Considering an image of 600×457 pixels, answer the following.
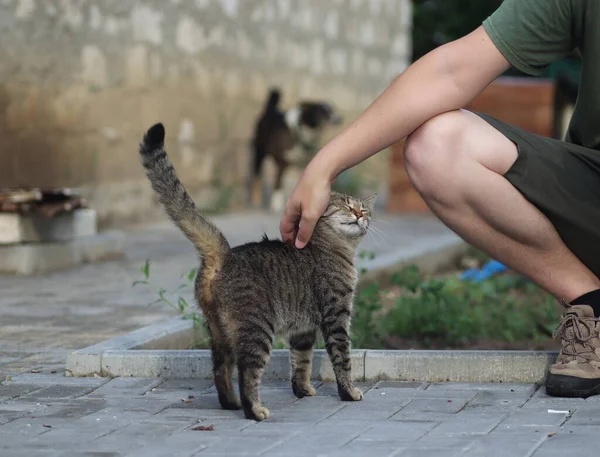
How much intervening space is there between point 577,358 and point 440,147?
3.07ft

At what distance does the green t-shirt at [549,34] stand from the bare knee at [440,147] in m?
0.31

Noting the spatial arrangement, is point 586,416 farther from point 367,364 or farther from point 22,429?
point 22,429

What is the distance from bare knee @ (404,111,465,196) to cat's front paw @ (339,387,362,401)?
812mm

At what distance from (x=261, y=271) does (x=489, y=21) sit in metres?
1.22

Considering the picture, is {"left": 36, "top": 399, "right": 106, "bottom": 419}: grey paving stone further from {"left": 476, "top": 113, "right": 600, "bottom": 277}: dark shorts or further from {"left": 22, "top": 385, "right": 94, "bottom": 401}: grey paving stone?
{"left": 476, "top": 113, "right": 600, "bottom": 277}: dark shorts

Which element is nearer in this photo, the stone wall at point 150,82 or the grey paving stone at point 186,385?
the grey paving stone at point 186,385

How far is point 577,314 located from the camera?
4633mm

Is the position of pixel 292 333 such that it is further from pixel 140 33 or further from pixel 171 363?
pixel 140 33

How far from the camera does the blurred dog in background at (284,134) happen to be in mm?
13555

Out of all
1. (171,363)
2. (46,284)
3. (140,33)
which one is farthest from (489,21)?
(140,33)

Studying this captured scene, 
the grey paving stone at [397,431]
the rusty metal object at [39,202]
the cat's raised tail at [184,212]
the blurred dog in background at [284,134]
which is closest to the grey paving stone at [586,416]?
the grey paving stone at [397,431]

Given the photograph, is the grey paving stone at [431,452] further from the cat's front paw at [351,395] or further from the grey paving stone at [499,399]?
the cat's front paw at [351,395]

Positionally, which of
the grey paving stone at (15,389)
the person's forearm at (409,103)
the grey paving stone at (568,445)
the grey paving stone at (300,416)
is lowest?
the grey paving stone at (568,445)

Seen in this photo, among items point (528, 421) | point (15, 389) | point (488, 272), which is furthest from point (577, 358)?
point (488, 272)
